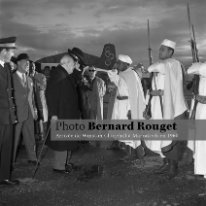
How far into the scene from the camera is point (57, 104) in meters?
6.27

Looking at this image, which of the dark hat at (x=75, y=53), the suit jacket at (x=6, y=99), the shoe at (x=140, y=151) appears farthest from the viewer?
the shoe at (x=140, y=151)

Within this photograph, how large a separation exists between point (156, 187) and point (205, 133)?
118 centimetres

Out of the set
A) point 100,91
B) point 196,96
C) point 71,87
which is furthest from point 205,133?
point 100,91

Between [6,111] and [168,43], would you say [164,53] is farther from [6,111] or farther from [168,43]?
[6,111]

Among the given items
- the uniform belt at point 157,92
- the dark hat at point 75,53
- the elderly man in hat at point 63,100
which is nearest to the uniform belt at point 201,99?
the uniform belt at point 157,92

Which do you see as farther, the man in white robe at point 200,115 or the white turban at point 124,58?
the white turban at point 124,58

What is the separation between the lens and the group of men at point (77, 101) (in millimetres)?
5570

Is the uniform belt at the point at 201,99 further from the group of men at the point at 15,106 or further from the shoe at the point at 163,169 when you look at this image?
the group of men at the point at 15,106

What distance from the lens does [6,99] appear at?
5.46 metres

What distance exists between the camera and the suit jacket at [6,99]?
17.8ft

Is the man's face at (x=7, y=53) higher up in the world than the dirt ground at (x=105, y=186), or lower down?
higher up

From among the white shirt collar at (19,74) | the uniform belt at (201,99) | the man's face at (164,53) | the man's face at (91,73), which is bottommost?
the uniform belt at (201,99)

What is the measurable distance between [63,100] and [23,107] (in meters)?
1.05

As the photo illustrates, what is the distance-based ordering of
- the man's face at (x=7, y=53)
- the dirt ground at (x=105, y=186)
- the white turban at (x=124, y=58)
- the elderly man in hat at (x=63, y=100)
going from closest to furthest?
the dirt ground at (x=105, y=186)
the man's face at (x=7, y=53)
the elderly man in hat at (x=63, y=100)
the white turban at (x=124, y=58)
